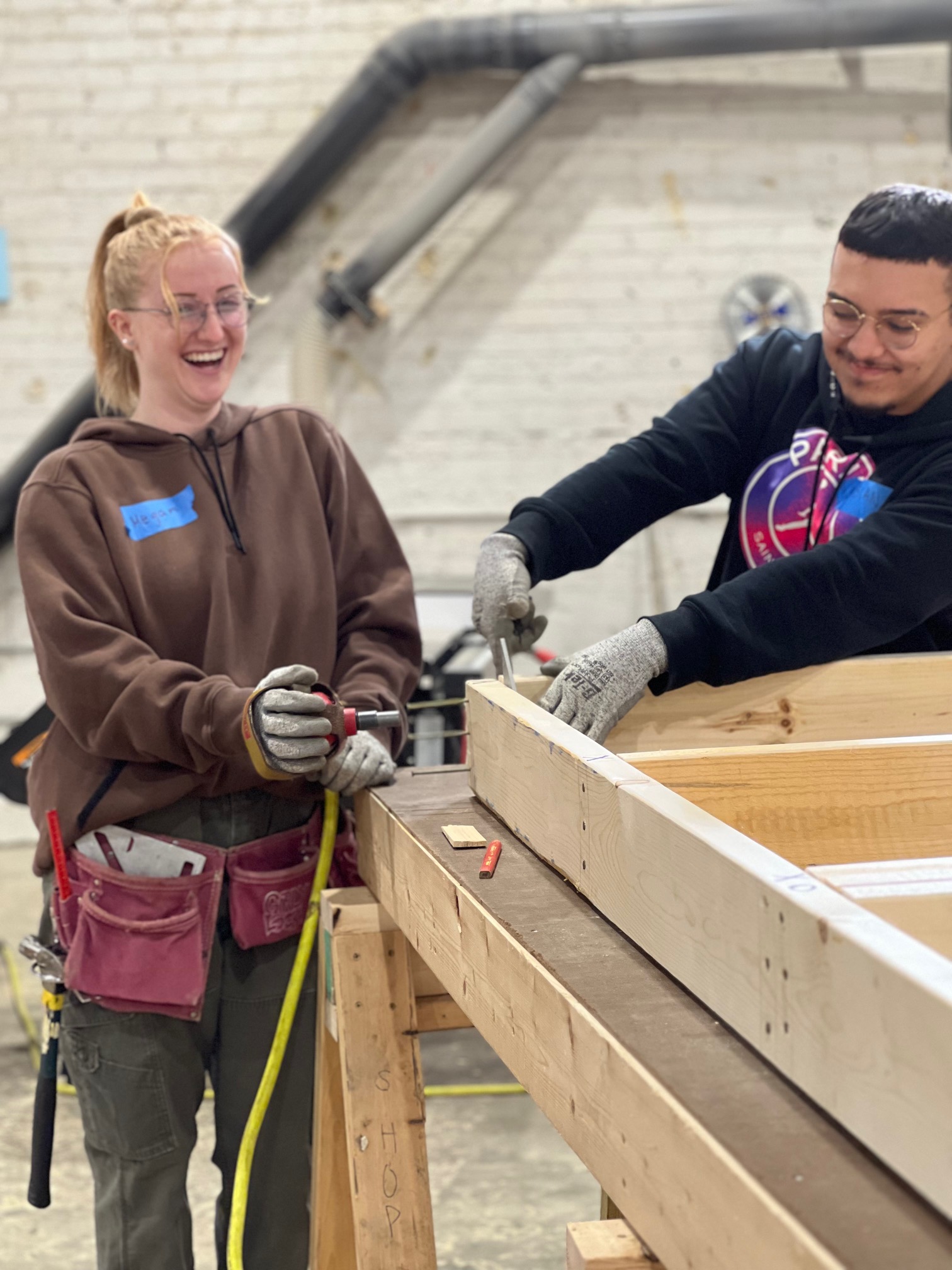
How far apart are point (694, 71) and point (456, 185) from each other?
3.55 feet

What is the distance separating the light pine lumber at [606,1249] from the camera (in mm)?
745

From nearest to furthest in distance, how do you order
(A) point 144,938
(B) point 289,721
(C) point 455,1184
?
(B) point 289,721, (A) point 144,938, (C) point 455,1184

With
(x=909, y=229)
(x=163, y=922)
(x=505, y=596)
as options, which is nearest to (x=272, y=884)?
(x=163, y=922)

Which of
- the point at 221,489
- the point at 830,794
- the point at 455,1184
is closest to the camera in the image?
the point at 830,794

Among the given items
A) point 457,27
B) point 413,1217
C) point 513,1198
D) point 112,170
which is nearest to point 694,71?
point 457,27

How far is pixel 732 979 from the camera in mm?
788

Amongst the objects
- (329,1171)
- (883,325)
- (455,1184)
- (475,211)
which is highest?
(475,211)

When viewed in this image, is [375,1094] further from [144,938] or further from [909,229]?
[909,229]

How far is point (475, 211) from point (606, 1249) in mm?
4698

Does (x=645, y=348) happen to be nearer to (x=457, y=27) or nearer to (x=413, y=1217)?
(x=457, y=27)

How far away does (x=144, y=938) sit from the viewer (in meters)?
1.49

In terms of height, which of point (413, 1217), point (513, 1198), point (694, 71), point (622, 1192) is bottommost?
point (513, 1198)

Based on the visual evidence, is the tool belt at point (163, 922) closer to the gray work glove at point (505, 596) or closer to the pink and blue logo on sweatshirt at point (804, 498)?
the gray work glove at point (505, 596)

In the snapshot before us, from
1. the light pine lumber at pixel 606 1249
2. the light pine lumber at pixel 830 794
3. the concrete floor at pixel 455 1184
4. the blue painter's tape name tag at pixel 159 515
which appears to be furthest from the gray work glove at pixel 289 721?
the concrete floor at pixel 455 1184
